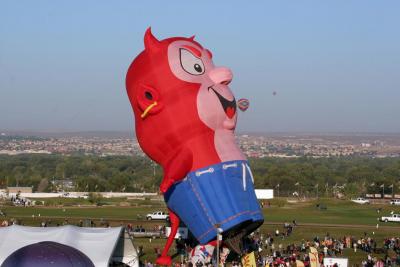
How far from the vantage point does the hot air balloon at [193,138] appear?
33250 mm

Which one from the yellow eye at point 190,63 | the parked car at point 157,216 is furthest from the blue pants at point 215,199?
the parked car at point 157,216

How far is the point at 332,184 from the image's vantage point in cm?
10388

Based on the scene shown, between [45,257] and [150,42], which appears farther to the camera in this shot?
[150,42]

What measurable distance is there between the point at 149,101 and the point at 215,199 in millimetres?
4673

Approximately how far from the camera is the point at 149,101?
34.5m

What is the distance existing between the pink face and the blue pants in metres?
1.87

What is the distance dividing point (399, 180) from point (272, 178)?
14.2m

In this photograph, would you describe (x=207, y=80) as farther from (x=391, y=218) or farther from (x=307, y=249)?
(x=391, y=218)

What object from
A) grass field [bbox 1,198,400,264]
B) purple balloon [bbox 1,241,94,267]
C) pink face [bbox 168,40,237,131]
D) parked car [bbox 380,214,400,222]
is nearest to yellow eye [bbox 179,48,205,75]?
pink face [bbox 168,40,237,131]

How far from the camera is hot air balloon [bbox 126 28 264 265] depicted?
33.2 meters

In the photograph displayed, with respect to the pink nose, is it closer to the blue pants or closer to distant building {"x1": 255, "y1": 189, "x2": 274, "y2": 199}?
the blue pants

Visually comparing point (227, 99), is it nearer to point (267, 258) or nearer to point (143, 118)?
point (143, 118)

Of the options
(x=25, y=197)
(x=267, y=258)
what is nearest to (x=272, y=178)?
(x=25, y=197)

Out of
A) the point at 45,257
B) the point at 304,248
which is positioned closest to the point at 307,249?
the point at 304,248
